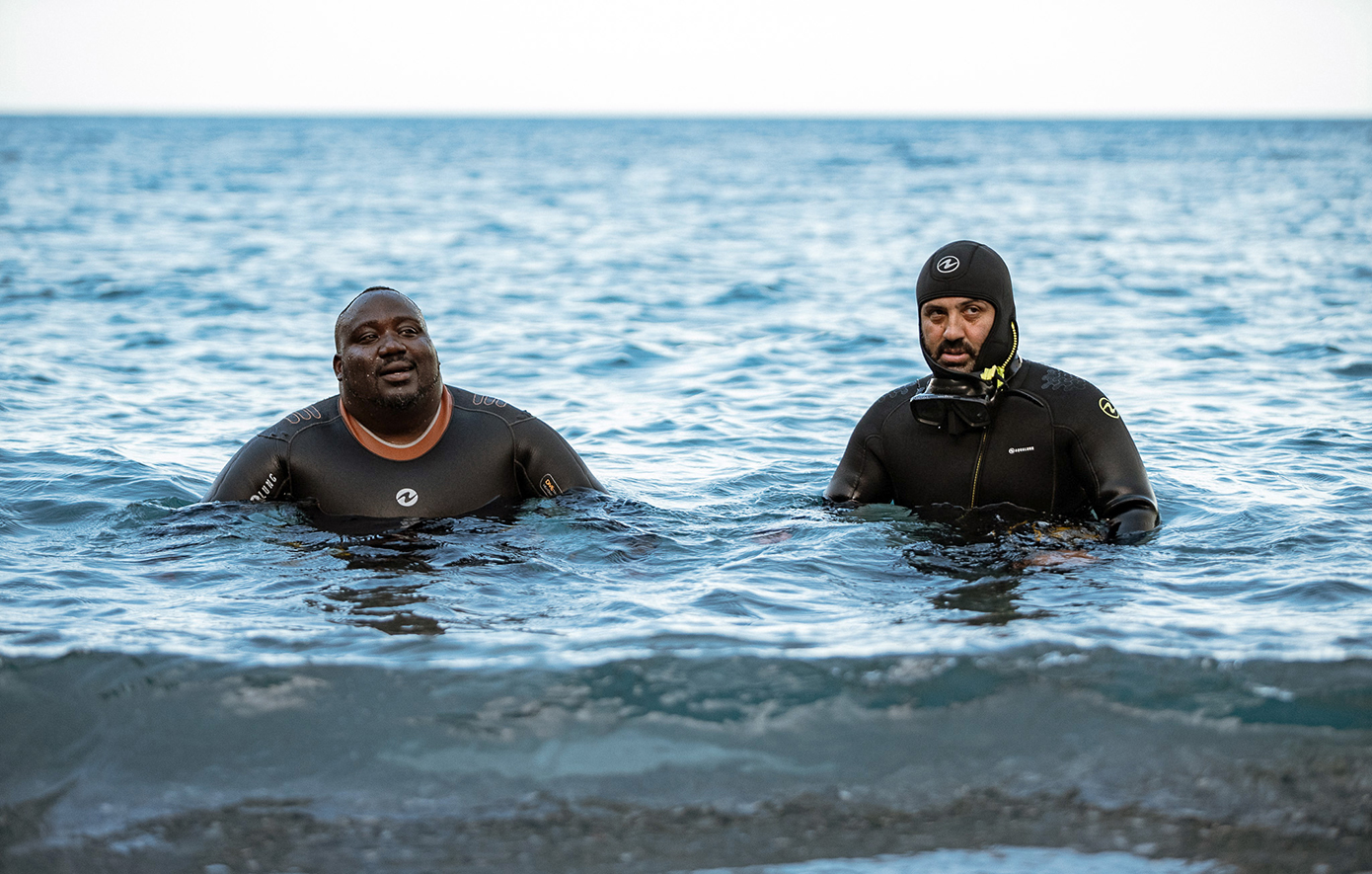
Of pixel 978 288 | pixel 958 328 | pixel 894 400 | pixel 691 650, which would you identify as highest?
pixel 978 288

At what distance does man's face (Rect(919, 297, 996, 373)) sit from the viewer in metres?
5.73

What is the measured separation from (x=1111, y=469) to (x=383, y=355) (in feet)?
10.8

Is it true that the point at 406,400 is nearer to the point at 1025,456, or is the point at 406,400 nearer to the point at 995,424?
the point at 995,424

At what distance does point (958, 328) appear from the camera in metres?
5.73

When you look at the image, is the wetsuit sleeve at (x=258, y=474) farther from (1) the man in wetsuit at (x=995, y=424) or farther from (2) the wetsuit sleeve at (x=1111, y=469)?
(2) the wetsuit sleeve at (x=1111, y=469)

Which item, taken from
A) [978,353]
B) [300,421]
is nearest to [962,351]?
[978,353]

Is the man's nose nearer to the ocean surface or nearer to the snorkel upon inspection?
the ocean surface

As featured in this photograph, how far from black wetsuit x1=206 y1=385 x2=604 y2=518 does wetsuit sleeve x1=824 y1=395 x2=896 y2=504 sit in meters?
1.25

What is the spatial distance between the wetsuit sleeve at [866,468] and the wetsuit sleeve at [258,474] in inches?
104

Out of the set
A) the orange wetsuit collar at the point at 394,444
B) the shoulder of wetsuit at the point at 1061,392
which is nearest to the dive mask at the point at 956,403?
the shoulder of wetsuit at the point at 1061,392

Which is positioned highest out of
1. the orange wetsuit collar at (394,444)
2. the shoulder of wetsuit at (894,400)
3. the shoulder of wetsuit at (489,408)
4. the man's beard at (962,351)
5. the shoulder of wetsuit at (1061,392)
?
the man's beard at (962,351)

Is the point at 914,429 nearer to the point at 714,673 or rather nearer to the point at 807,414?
the point at 714,673

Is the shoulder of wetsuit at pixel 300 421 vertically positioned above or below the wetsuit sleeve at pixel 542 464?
above

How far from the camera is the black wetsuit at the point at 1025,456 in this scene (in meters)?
5.67
